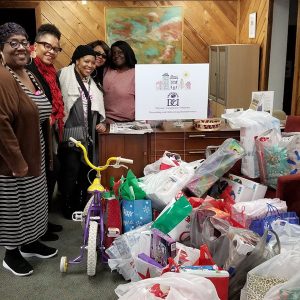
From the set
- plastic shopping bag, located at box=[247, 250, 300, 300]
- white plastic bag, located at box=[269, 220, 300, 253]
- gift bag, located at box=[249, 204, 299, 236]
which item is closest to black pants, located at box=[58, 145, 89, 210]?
gift bag, located at box=[249, 204, 299, 236]

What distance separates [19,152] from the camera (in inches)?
77.5

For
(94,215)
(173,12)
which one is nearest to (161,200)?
(94,215)

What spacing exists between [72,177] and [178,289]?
177 centimetres

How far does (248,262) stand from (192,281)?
0.42 meters

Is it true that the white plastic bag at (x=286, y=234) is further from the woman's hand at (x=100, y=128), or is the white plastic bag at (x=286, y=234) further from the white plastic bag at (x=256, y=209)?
the woman's hand at (x=100, y=128)

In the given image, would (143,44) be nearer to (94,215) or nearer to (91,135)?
(91,135)

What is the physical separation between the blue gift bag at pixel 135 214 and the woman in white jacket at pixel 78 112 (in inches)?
30.6

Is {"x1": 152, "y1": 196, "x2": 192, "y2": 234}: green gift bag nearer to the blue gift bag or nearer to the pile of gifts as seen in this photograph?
the pile of gifts

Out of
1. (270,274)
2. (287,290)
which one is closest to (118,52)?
(270,274)

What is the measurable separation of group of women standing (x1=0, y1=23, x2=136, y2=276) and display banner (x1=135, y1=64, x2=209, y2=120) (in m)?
0.36

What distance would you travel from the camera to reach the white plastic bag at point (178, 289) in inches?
58.0

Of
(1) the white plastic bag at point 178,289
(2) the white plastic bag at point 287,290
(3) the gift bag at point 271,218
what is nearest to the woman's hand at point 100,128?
(3) the gift bag at point 271,218

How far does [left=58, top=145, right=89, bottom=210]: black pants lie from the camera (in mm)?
3049

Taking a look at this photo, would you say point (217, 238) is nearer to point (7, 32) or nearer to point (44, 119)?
point (44, 119)
